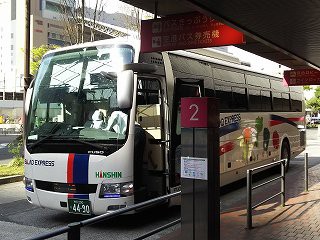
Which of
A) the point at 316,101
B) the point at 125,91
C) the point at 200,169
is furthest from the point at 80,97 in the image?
the point at 316,101

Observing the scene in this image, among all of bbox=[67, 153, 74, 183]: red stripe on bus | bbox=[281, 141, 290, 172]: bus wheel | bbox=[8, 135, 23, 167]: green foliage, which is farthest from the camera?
bbox=[8, 135, 23, 167]: green foliage

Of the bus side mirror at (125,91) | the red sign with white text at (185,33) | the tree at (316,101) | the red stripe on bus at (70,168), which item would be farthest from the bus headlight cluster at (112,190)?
the tree at (316,101)

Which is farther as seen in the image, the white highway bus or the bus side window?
the bus side window

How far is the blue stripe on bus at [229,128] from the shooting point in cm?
981

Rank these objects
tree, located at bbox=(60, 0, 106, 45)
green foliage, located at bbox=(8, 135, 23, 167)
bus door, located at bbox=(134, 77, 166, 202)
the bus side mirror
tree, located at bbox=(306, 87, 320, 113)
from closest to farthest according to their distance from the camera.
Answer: the bus side mirror, bus door, located at bbox=(134, 77, 166, 202), green foliage, located at bbox=(8, 135, 23, 167), tree, located at bbox=(60, 0, 106, 45), tree, located at bbox=(306, 87, 320, 113)

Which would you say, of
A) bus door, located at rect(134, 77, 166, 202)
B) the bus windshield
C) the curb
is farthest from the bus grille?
the curb

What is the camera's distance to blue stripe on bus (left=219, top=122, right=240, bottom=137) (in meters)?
9.81

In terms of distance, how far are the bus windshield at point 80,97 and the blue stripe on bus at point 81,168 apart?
324mm

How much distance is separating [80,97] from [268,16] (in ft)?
11.1

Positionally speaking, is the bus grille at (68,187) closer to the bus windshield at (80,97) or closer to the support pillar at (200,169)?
the bus windshield at (80,97)

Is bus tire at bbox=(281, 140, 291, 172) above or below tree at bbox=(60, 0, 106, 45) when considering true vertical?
below

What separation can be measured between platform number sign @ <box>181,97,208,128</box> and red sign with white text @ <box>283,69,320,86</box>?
32.5ft

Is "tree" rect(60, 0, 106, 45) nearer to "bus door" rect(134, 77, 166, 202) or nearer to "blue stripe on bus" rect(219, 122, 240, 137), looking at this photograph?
"blue stripe on bus" rect(219, 122, 240, 137)

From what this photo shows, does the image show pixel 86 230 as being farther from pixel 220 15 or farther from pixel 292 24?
pixel 292 24
